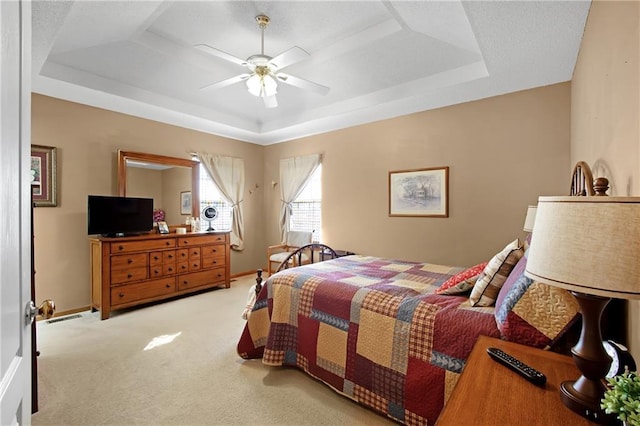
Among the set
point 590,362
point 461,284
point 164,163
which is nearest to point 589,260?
point 590,362

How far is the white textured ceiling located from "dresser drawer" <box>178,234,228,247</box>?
5.71 feet

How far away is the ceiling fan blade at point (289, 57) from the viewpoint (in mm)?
2473

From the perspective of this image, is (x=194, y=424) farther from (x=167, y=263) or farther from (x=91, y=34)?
(x=91, y=34)

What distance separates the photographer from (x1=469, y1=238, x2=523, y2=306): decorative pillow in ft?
5.76

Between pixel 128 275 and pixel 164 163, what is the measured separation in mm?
1670

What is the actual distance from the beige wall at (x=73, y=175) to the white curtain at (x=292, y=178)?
2.15 m

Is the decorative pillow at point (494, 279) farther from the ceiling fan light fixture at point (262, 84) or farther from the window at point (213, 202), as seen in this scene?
the window at point (213, 202)

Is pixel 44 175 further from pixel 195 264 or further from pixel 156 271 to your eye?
pixel 195 264

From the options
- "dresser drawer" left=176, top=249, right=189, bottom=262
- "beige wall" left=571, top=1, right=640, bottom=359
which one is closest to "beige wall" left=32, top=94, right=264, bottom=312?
"dresser drawer" left=176, top=249, right=189, bottom=262

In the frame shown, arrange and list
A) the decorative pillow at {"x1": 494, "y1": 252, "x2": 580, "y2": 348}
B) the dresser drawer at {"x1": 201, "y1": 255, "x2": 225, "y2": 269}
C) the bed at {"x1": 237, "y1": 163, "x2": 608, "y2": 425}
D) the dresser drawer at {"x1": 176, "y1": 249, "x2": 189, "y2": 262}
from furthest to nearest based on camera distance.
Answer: the dresser drawer at {"x1": 201, "y1": 255, "x2": 225, "y2": 269}
the dresser drawer at {"x1": 176, "y1": 249, "x2": 189, "y2": 262}
the bed at {"x1": 237, "y1": 163, "x2": 608, "y2": 425}
the decorative pillow at {"x1": 494, "y1": 252, "x2": 580, "y2": 348}

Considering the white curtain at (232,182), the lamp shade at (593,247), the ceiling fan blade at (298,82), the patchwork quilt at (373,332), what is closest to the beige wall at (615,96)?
the lamp shade at (593,247)

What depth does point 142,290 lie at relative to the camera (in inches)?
152

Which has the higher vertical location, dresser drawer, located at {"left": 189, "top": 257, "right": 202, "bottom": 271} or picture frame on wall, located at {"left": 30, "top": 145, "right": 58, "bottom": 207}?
picture frame on wall, located at {"left": 30, "top": 145, "right": 58, "bottom": 207}

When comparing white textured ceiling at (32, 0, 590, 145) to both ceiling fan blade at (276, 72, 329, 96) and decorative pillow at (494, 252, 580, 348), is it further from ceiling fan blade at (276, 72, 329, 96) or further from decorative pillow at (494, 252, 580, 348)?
decorative pillow at (494, 252, 580, 348)
